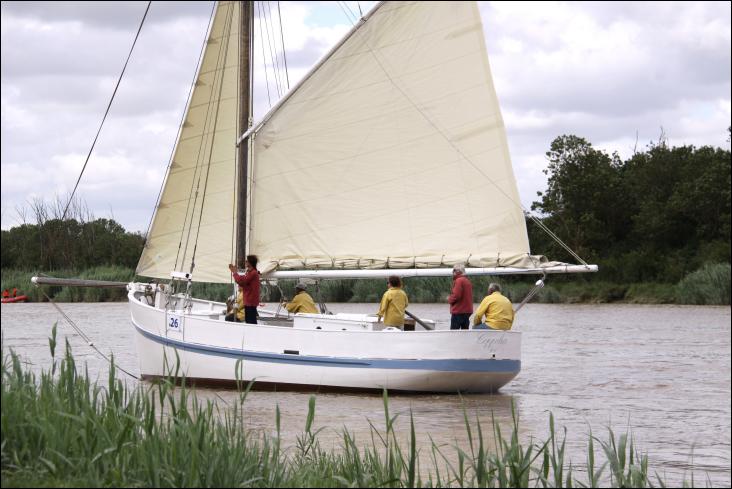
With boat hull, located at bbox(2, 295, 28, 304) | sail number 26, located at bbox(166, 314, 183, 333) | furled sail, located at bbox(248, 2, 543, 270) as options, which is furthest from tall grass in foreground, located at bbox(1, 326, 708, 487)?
boat hull, located at bbox(2, 295, 28, 304)

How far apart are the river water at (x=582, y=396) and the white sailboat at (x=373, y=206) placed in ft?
1.79

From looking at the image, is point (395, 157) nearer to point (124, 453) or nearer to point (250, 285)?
point (250, 285)

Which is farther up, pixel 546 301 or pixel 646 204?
pixel 646 204

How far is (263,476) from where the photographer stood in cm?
616

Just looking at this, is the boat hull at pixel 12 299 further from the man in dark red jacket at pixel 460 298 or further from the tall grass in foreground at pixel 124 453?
the tall grass in foreground at pixel 124 453

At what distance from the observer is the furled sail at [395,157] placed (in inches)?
657

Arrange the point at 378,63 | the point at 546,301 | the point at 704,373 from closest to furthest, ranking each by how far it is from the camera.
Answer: the point at 378,63
the point at 704,373
the point at 546,301

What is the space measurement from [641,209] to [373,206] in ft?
142

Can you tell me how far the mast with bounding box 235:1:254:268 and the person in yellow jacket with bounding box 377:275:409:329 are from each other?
2.58 metres

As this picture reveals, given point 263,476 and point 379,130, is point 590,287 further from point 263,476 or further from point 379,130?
point 263,476

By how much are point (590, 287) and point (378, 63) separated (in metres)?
35.4

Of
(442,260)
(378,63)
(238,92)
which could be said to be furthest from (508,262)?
(238,92)

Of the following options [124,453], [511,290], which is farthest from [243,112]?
[511,290]

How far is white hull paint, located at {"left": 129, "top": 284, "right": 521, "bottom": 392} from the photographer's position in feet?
52.3
